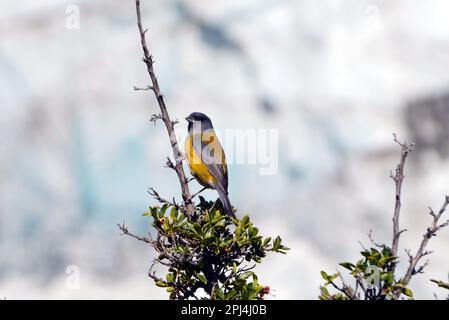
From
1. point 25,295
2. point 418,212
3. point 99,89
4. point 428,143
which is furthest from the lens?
point 99,89

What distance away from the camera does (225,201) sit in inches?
298

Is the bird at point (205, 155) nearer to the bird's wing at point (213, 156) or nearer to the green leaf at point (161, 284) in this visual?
the bird's wing at point (213, 156)

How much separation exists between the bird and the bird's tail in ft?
0.23

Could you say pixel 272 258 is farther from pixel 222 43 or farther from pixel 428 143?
pixel 222 43

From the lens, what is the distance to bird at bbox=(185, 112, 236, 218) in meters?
8.62

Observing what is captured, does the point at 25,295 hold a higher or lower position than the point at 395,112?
lower

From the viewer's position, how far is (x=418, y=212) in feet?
77.4

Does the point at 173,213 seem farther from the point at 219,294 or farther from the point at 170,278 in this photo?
the point at 219,294

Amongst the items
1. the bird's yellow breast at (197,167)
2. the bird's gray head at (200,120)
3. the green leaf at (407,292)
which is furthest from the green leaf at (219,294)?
the bird's gray head at (200,120)

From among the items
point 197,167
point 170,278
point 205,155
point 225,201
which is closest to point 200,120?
point 205,155

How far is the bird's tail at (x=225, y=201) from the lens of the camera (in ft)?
23.3

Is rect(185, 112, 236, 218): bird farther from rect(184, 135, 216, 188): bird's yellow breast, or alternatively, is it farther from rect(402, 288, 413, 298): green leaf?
rect(402, 288, 413, 298): green leaf

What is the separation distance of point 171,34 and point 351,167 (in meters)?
7.44

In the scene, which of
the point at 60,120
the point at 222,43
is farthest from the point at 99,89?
the point at 222,43
